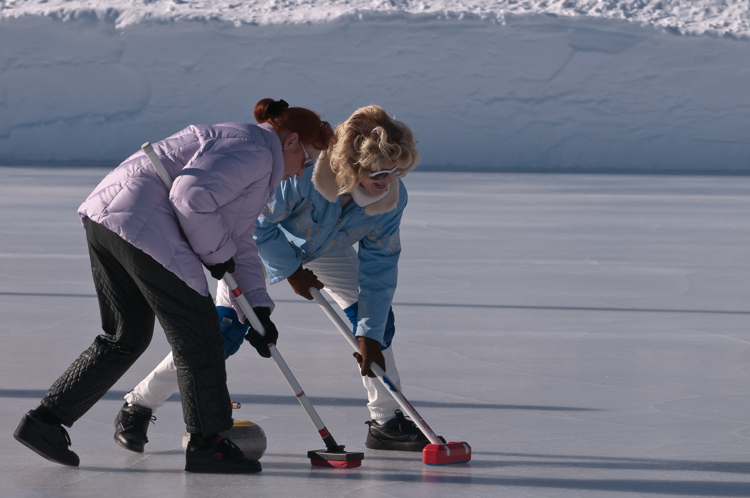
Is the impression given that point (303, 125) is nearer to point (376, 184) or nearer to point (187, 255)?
point (376, 184)

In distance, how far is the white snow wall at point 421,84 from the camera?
1117 inches

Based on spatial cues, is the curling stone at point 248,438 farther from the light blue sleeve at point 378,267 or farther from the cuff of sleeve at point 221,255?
the cuff of sleeve at point 221,255

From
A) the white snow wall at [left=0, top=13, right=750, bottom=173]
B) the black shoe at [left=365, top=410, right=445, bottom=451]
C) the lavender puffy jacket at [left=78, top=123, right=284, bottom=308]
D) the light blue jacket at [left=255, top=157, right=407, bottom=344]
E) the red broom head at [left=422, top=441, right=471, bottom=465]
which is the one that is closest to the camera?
the lavender puffy jacket at [left=78, top=123, right=284, bottom=308]

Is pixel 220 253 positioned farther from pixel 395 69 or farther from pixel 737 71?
pixel 737 71

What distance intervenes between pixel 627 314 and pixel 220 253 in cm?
344

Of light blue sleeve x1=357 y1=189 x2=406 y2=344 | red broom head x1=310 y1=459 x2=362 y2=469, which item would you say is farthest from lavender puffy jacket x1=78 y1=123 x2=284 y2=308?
red broom head x1=310 y1=459 x2=362 y2=469

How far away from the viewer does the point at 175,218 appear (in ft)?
8.96

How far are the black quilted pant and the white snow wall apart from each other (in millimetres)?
25161

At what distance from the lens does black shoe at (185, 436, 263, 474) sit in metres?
2.90

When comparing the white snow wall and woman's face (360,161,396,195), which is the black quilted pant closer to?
woman's face (360,161,396,195)

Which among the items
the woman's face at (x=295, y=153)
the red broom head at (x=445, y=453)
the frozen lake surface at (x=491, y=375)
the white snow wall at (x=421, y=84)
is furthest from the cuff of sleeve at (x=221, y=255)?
the white snow wall at (x=421, y=84)

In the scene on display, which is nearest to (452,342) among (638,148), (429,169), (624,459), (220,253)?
(624,459)

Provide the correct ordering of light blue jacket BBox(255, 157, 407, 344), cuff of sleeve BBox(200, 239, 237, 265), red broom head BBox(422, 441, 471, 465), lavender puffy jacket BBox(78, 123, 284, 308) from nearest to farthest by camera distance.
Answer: lavender puffy jacket BBox(78, 123, 284, 308)
cuff of sleeve BBox(200, 239, 237, 265)
red broom head BBox(422, 441, 471, 465)
light blue jacket BBox(255, 157, 407, 344)

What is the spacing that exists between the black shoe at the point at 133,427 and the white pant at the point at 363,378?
0.02m
